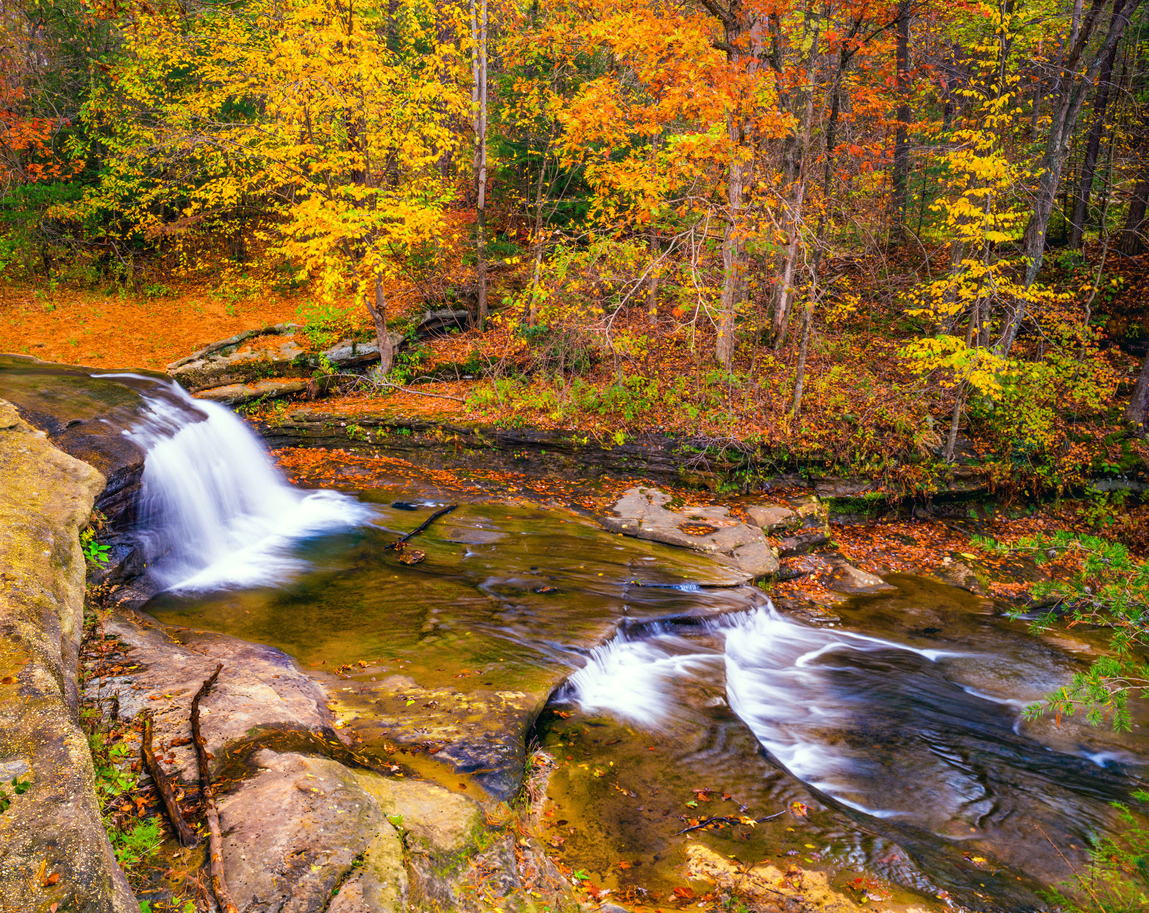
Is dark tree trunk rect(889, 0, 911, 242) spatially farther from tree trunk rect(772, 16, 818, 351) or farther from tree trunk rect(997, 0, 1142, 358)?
tree trunk rect(772, 16, 818, 351)

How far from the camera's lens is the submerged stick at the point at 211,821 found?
8.97ft

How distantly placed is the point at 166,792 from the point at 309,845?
95 cm

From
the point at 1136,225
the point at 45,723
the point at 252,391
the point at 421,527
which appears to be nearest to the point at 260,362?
the point at 252,391

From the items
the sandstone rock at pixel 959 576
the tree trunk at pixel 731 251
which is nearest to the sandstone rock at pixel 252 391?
the tree trunk at pixel 731 251

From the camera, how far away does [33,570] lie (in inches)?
164

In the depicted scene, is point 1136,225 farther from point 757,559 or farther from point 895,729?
point 895,729

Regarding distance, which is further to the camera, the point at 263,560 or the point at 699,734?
the point at 263,560

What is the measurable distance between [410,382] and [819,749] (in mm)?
11784

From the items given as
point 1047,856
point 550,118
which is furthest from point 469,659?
point 550,118

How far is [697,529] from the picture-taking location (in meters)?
9.72

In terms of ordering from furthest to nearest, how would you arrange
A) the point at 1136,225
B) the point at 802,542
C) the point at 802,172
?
the point at 1136,225 → the point at 802,172 → the point at 802,542

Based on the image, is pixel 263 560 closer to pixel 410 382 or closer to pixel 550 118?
pixel 410 382

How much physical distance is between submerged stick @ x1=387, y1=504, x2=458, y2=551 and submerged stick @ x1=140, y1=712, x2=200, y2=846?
4.56 m

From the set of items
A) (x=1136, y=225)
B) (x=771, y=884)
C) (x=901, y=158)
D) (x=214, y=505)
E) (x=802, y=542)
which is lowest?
(x=802, y=542)
